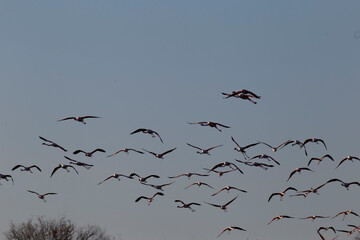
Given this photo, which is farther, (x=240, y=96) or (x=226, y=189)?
(x=226, y=189)

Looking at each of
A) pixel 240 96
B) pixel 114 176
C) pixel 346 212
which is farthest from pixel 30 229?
pixel 240 96

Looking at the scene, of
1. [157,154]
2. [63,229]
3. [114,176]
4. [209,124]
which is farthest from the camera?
[63,229]

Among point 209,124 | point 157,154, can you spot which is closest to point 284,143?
point 209,124

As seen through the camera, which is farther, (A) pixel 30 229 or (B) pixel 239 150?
(A) pixel 30 229

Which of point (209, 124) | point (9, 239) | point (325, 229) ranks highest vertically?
point (9, 239)

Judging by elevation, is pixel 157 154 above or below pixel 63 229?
below

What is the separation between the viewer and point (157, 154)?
37.4m

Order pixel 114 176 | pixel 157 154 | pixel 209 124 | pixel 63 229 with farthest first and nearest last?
pixel 63 229
pixel 114 176
pixel 157 154
pixel 209 124

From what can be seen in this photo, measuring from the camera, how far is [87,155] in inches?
1447

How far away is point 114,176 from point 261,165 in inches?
372

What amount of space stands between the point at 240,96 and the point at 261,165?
22.3ft

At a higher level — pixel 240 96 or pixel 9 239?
pixel 9 239

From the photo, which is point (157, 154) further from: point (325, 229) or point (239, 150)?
point (325, 229)

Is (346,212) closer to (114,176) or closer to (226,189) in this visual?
(226,189)
